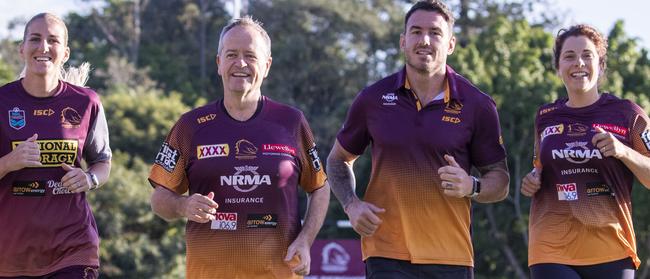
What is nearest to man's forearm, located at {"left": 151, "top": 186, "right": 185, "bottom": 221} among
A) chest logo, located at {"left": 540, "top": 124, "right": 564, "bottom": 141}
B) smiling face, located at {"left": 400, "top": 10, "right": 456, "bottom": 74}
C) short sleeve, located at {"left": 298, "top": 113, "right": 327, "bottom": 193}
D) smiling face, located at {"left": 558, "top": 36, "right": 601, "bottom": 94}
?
short sleeve, located at {"left": 298, "top": 113, "right": 327, "bottom": 193}

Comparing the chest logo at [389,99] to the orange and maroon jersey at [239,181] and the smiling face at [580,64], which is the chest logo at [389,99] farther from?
the smiling face at [580,64]

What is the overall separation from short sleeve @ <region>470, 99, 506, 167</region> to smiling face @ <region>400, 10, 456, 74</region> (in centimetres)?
42

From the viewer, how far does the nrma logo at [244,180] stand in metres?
7.06

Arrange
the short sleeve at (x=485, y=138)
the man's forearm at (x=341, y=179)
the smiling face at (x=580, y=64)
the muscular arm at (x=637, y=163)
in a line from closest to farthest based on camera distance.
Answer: the short sleeve at (x=485, y=138) → the man's forearm at (x=341, y=179) → the muscular arm at (x=637, y=163) → the smiling face at (x=580, y=64)

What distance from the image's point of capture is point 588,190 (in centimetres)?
805

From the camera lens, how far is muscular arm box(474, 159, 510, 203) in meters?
7.34

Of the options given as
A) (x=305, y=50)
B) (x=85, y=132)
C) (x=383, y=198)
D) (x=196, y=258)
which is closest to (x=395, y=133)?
(x=383, y=198)

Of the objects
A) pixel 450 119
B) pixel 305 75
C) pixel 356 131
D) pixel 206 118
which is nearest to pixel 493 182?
pixel 450 119

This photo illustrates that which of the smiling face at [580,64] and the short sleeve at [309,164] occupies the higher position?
the smiling face at [580,64]

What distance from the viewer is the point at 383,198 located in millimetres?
7406

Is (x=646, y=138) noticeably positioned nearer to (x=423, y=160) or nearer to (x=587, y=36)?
(x=587, y=36)

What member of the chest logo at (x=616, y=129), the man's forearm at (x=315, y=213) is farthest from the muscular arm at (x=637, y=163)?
the man's forearm at (x=315, y=213)

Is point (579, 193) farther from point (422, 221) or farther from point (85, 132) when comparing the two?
point (85, 132)

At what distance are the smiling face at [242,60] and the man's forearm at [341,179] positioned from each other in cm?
87
